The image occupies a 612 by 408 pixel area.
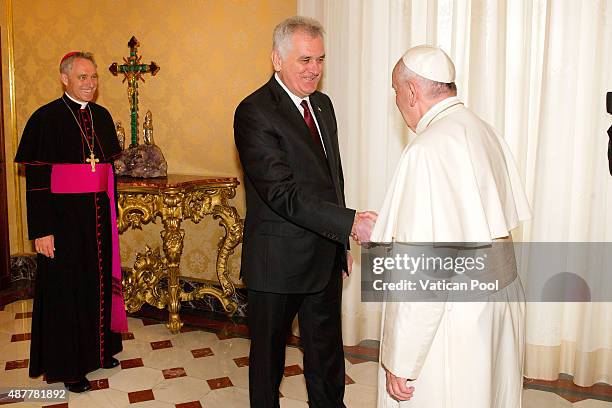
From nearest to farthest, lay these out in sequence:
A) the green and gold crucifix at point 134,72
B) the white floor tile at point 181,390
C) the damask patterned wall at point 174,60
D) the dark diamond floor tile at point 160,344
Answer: the white floor tile at point 181,390 → the dark diamond floor tile at point 160,344 → the damask patterned wall at point 174,60 → the green and gold crucifix at point 134,72

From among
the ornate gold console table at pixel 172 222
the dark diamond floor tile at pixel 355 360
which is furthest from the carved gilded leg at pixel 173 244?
the dark diamond floor tile at pixel 355 360

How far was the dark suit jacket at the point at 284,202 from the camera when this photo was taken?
2555mm

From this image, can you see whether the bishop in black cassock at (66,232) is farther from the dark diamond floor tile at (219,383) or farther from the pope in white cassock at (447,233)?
the pope in white cassock at (447,233)

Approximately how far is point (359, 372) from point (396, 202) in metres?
2.22

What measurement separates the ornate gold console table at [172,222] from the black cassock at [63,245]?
2.27ft

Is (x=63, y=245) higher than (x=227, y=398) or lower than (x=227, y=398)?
higher

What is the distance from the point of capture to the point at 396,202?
75.0 inches

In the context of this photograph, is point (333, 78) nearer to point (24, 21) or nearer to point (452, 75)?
point (452, 75)

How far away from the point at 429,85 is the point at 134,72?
3.73 m

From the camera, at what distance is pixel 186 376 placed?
3779mm

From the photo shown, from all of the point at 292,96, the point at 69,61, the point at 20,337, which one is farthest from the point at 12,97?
the point at 292,96

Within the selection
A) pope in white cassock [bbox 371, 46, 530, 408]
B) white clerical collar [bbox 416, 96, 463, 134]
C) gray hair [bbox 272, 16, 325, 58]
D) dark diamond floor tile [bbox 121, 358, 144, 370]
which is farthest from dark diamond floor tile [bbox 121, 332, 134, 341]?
white clerical collar [bbox 416, 96, 463, 134]

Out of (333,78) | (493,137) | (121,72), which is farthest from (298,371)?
(121,72)

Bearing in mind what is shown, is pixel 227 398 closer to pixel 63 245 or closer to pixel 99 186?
pixel 63 245
